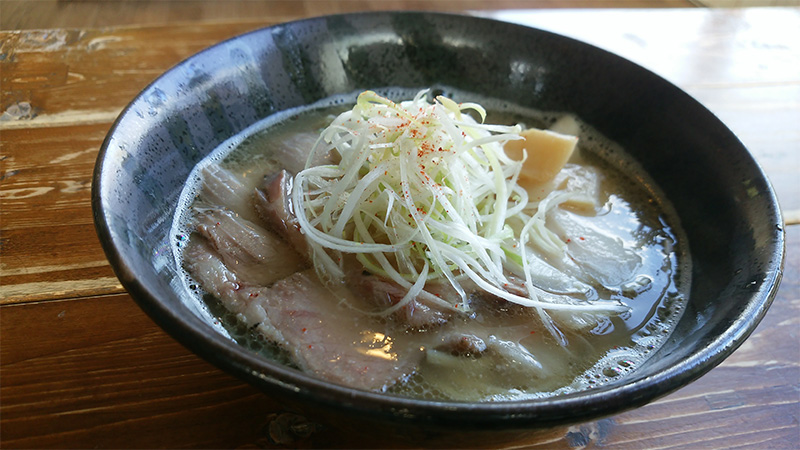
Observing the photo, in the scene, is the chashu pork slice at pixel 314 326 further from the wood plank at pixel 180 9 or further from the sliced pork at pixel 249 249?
the wood plank at pixel 180 9

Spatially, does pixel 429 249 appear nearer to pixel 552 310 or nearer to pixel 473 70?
pixel 552 310

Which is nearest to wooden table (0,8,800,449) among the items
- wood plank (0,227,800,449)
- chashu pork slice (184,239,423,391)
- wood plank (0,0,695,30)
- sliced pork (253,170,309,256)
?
wood plank (0,227,800,449)

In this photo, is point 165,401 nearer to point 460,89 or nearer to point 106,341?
point 106,341

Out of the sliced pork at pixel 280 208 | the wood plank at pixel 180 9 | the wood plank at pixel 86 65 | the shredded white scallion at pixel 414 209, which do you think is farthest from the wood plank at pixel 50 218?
the wood plank at pixel 180 9

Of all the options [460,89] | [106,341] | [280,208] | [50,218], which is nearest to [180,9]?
[460,89]

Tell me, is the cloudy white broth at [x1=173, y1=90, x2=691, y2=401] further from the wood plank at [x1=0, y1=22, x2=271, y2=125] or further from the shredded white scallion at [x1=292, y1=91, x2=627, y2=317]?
the wood plank at [x1=0, y1=22, x2=271, y2=125]

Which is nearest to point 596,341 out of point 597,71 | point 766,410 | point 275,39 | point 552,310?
point 552,310
